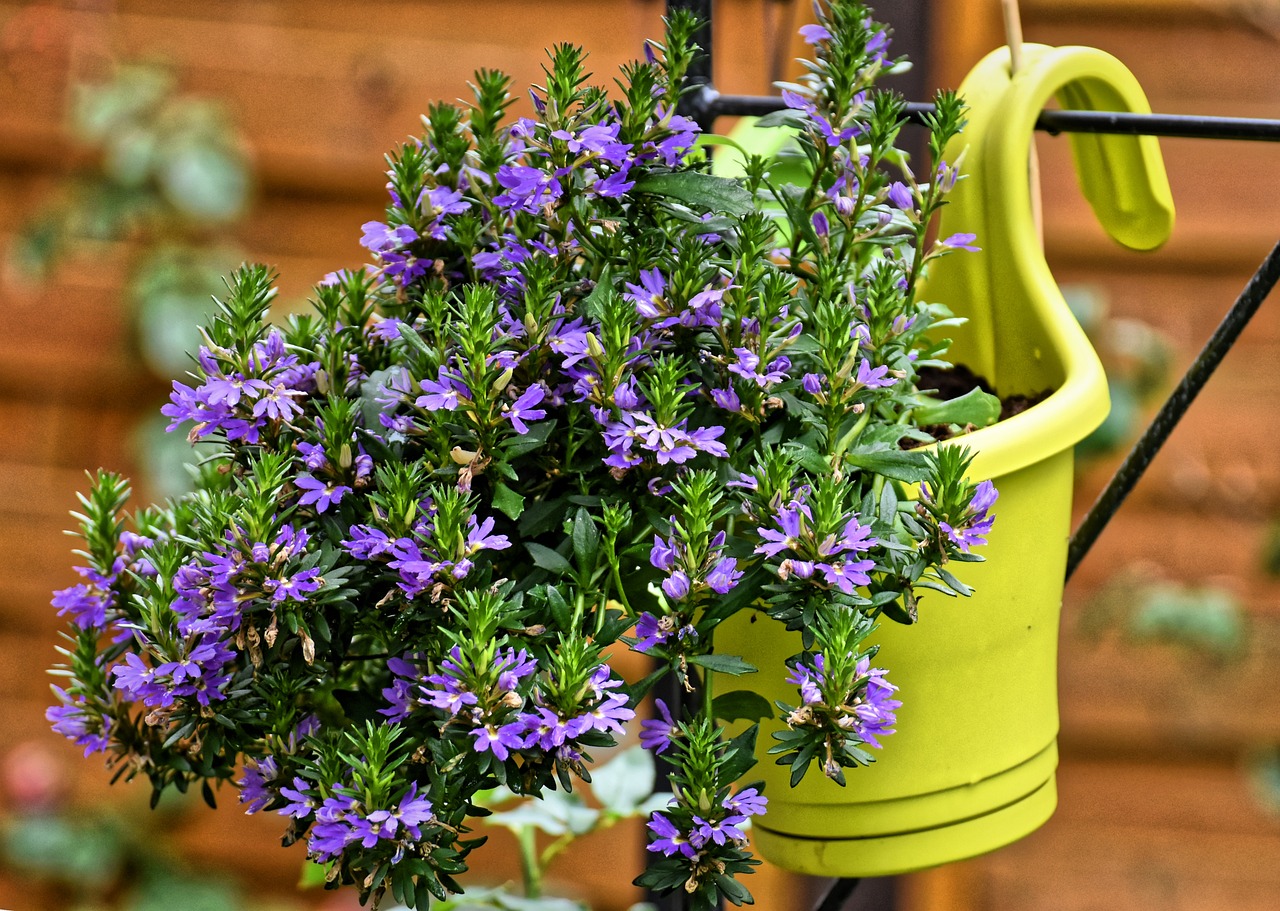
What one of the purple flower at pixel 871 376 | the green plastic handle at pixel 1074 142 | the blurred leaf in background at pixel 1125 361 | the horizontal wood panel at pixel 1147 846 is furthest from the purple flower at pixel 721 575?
the horizontal wood panel at pixel 1147 846

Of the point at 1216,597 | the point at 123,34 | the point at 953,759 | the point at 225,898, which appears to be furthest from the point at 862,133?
the point at 225,898

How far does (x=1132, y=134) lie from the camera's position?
691mm

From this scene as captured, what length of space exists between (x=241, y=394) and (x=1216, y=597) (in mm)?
1552

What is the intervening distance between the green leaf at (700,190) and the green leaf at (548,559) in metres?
0.17

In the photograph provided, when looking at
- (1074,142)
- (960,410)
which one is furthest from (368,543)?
(1074,142)

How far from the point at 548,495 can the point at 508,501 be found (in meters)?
0.05

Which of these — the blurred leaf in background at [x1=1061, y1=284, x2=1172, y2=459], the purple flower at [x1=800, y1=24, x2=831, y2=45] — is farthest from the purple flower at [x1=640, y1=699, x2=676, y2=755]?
the blurred leaf in background at [x1=1061, y1=284, x2=1172, y2=459]

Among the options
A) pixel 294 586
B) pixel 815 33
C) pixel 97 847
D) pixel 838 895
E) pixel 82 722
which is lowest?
pixel 97 847

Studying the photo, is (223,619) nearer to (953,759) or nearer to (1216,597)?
(953,759)

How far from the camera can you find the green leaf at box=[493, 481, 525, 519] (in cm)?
55

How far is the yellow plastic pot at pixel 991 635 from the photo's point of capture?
630mm

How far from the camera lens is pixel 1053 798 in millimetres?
726

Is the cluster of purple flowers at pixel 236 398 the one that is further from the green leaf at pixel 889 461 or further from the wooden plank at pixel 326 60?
the wooden plank at pixel 326 60

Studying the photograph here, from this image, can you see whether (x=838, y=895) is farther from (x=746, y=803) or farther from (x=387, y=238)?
(x=387, y=238)
